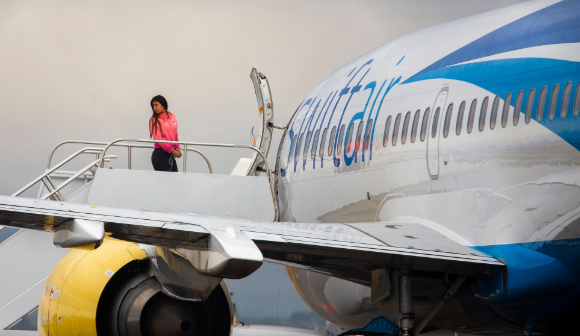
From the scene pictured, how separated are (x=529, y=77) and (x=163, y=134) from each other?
5.04 meters

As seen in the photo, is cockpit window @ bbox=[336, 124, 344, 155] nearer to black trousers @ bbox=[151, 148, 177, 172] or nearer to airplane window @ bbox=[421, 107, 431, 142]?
airplane window @ bbox=[421, 107, 431, 142]

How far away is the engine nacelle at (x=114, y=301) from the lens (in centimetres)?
694

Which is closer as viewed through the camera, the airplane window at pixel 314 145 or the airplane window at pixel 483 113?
the airplane window at pixel 483 113

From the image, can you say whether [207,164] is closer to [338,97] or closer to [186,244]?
[338,97]

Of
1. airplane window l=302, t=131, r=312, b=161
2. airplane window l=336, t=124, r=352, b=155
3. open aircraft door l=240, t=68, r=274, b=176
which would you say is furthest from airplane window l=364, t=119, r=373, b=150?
open aircraft door l=240, t=68, r=274, b=176

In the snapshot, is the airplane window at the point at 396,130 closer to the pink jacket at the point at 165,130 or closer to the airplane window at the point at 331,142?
the airplane window at the point at 331,142

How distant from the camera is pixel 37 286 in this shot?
9.34 meters

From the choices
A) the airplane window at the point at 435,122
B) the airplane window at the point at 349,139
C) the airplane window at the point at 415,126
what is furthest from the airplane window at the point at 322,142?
the airplane window at the point at 435,122

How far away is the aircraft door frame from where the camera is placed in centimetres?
666

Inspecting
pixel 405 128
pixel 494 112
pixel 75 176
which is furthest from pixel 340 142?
pixel 75 176

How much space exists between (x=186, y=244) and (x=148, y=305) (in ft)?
7.18

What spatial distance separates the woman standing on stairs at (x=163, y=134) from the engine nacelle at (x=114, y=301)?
2.02 m

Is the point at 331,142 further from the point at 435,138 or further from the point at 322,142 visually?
the point at 435,138

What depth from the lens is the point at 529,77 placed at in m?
5.98
